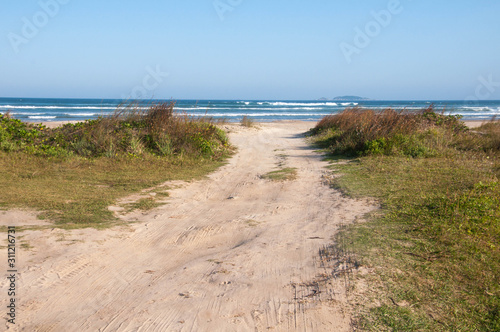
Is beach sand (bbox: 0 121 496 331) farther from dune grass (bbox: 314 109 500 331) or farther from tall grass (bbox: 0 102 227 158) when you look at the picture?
tall grass (bbox: 0 102 227 158)

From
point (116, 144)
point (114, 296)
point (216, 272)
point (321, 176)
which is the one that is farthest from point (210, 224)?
point (116, 144)

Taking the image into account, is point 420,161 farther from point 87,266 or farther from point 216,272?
point 87,266

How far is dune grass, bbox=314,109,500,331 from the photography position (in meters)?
3.04

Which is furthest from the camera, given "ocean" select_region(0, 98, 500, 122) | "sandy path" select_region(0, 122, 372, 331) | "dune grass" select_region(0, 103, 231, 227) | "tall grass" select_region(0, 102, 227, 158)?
"ocean" select_region(0, 98, 500, 122)

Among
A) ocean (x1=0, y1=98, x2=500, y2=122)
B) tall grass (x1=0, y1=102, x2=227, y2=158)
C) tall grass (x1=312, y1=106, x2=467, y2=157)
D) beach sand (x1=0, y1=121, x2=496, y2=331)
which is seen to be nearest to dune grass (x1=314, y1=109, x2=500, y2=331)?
beach sand (x1=0, y1=121, x2=496, y2=331)

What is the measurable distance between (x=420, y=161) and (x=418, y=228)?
214 inches

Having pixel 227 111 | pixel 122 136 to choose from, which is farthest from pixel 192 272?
pixel 227 111

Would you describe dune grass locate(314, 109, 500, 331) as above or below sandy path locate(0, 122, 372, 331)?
above

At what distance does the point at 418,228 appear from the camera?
482cm

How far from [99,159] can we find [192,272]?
7066 millimetres

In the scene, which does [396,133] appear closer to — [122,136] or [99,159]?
[122,136]

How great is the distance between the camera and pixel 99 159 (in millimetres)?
10039

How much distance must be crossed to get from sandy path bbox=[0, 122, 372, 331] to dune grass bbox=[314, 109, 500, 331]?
0.38m

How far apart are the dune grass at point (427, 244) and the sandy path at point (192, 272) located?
382 mm
